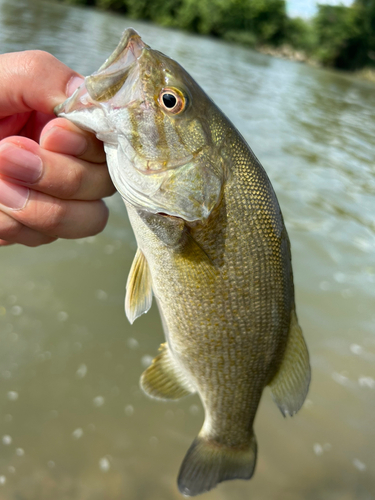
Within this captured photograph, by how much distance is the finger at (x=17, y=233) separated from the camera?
5.96ft

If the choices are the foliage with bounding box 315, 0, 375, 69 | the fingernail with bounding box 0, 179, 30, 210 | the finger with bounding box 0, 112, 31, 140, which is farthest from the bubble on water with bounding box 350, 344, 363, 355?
the foliage with bounding box 315, 0, 375, 69

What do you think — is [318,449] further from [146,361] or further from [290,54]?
[290,54]

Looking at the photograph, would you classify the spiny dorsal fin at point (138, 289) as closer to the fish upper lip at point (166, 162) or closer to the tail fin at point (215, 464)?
the fish upper lip at point (166, 162)

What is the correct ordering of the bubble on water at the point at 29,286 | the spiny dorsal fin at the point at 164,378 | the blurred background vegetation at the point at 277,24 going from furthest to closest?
the blurred background vegetation at the point at 277,24 < the bubble on water at the point at 29,286 < the spiny dorsal fin at the point at 164,378

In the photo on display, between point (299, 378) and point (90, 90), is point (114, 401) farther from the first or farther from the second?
point (90, 90)

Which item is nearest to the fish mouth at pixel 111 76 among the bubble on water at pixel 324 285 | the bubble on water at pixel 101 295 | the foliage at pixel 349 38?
the bubble on water at pixel 101 295

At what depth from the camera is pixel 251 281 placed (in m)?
1.78

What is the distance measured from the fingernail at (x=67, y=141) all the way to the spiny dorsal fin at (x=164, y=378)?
3.80 ft

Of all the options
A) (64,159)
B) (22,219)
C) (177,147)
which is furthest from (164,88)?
(22,219)

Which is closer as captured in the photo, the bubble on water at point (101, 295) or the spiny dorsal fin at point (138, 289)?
the spiny dorsal fin at point (138, 289)

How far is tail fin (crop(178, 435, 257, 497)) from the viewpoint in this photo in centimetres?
215

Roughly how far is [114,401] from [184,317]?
6.05 ft

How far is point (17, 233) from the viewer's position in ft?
6.23

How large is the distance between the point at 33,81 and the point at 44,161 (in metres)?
0.36
